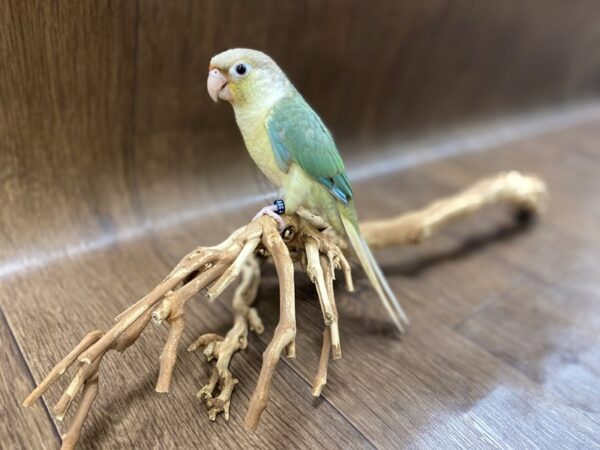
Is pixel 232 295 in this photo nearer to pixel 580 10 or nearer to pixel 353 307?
pixel 353 307

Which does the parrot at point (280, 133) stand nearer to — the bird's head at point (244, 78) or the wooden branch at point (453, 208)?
the bird's head at point (244, 78)

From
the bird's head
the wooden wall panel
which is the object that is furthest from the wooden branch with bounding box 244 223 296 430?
the wooden wall panel

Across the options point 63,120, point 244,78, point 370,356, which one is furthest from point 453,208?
point 63,120

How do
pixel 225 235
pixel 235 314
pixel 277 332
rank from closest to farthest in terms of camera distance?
pixel 277 332 → pixel 235 314 → pixel 225 235

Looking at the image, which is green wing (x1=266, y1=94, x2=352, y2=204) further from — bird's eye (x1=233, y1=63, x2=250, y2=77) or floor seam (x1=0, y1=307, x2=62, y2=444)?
floor seam (x1=0, y1=307, x2=62, y2=444)

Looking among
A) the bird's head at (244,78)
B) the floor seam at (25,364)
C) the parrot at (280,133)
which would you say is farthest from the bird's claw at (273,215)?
the floor seam at (25,364)

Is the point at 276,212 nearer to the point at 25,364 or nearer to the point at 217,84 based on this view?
the point at 217,84

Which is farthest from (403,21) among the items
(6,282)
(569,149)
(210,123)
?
(6,282)
